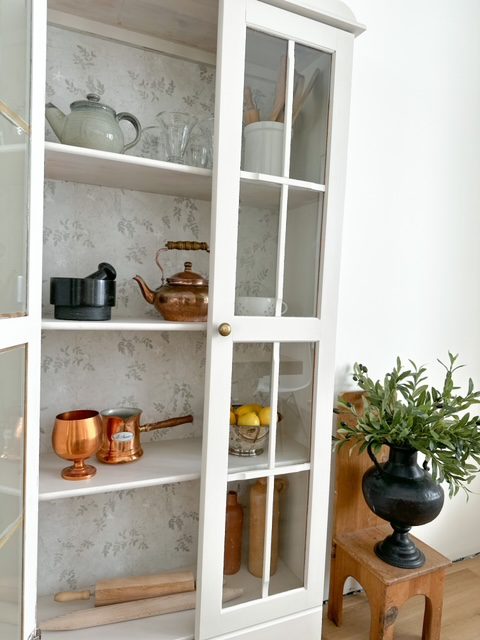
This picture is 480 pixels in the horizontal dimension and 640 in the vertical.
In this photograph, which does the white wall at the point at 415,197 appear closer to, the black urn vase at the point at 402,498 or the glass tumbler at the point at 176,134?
the black urn vase at the point at 402,498

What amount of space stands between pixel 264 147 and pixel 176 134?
258 millimetres

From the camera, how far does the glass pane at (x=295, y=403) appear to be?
1.15 m

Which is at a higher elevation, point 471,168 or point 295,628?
point 471,168

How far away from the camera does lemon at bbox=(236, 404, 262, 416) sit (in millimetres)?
1111

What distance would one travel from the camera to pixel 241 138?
1.03m

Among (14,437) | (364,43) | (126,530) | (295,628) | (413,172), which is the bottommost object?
(295,628)

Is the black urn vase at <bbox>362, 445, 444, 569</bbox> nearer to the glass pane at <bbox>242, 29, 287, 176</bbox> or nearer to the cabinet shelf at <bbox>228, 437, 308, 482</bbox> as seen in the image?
the cabinet shelf at <bbox>228, 437, 308, 482</bbox>

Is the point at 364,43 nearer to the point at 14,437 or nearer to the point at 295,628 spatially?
the point at 14,437

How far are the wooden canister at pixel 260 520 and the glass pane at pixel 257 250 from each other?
1.62 ft

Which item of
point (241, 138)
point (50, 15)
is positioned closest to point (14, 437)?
point (241, 138)

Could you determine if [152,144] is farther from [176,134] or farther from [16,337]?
[16,337]

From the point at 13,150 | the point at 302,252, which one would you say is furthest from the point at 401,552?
the point at 13,150

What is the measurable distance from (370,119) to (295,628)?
5.65 feet

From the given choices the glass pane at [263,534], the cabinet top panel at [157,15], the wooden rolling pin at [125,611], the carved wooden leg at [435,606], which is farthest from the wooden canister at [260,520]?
the cabinet top panel at [157,15]
